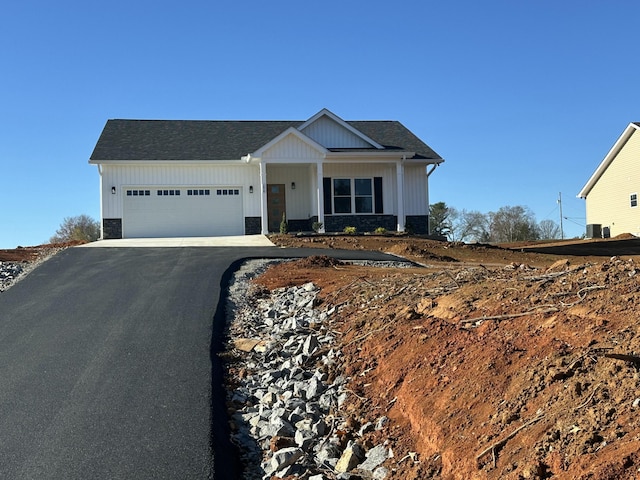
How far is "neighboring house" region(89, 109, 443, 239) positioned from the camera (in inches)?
974

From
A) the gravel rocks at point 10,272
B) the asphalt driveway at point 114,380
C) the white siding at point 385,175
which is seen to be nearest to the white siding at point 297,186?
the white siding at point 385,175

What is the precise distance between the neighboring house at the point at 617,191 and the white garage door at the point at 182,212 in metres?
19.4

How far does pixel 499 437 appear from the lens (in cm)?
410

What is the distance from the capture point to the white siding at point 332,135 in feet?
86.4

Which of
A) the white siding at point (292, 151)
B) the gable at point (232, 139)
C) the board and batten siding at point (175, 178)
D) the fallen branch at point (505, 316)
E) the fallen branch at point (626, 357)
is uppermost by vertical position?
the gable at point (232, 139)

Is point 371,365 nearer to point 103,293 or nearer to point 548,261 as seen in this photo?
point 103,293

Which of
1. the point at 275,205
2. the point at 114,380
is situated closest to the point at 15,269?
the point at 114,380

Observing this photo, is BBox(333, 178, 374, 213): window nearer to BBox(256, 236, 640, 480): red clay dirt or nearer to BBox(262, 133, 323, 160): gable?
BBox(262, 133, 323, 160): gable

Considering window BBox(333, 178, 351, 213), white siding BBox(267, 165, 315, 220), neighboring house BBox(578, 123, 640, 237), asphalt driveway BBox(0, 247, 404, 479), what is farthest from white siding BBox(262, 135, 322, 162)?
neighboring house BBox(578, 123, 640, 237)

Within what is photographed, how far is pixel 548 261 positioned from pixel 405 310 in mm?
12754

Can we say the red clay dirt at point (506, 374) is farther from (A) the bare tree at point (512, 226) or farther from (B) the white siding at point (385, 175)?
(A) the bare tree at point (512, 226)

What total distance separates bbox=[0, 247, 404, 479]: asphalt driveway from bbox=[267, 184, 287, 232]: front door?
13620 millimetres

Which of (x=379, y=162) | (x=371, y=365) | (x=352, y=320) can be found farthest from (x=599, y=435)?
(x=379, y=162)

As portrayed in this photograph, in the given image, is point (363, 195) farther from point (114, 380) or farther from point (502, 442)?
point (502, 442)
